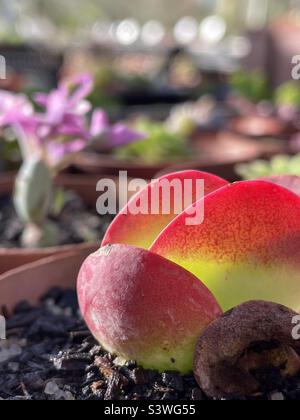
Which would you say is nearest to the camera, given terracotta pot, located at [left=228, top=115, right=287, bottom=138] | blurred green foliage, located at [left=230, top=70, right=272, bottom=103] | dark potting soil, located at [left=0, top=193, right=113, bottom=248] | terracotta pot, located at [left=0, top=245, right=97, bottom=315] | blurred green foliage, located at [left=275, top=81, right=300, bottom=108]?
terracotta pot, located at [left=0, top=245, right=97, bottom=315]

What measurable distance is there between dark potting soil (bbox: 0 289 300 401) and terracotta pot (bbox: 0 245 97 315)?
31mm

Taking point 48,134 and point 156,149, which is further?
point 156,149

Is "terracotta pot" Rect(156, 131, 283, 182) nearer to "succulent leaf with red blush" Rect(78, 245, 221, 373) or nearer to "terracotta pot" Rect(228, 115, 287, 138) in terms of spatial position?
"terracotta pot" Rect(228, 115, 287, 138)

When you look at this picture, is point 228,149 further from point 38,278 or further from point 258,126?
point 38,278

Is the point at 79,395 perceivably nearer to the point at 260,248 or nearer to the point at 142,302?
the point at 142,302

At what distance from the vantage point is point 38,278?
1.01 meters

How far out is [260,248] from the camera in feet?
2.42

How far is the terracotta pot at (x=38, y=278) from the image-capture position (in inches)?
37.7

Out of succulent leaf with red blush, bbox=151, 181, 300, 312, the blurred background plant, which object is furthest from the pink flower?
succulent leaf with red blush, bbox=151, 181, 300, 312

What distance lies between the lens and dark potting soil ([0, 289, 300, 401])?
2.33 ft

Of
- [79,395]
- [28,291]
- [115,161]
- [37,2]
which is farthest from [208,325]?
[37,2]

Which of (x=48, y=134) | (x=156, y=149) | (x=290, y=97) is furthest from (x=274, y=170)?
(x=290, y=97)

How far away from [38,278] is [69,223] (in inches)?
24.8

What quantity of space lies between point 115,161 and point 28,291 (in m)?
1.10
